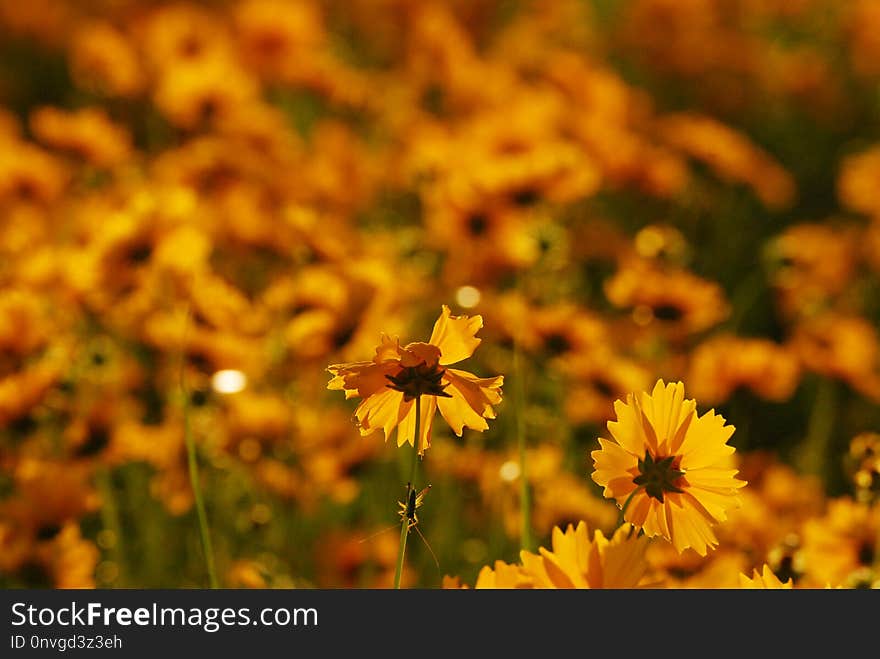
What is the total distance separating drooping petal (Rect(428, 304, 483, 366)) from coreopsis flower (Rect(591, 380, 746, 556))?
9 centimetres

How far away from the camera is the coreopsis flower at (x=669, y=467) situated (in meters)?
0.59

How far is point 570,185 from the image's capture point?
5.25ft

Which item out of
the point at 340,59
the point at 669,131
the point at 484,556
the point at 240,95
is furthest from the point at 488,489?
the point at 340,59

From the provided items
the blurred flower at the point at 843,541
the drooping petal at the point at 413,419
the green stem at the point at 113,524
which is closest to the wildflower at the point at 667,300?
the blurred flower at the point at 843,541

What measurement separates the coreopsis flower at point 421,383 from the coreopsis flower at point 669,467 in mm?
70

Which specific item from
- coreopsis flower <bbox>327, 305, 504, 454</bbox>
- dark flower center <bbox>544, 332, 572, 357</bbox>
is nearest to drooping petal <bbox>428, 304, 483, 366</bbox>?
coreopsis flower <bbox>327, 305, 504, 454</bbox>

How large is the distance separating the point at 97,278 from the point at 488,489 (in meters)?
0.52

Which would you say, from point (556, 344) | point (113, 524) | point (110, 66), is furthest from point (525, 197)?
point (110, 66)

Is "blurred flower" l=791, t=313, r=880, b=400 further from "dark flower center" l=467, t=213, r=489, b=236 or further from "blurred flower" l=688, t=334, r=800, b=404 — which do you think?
"dark flower center" l=467, t=213, r=489, b=236

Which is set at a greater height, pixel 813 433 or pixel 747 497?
pixel 813 433

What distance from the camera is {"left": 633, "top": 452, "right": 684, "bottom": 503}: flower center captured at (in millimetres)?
596

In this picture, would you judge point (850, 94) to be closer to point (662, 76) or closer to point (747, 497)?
point (662, 76)

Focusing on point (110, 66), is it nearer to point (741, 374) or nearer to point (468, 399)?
point (741, 374)

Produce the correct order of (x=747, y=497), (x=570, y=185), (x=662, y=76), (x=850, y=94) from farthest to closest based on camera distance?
(x=850, y=94), (x=662, y=76), (x=570, y=185), (x=747, y=497)
